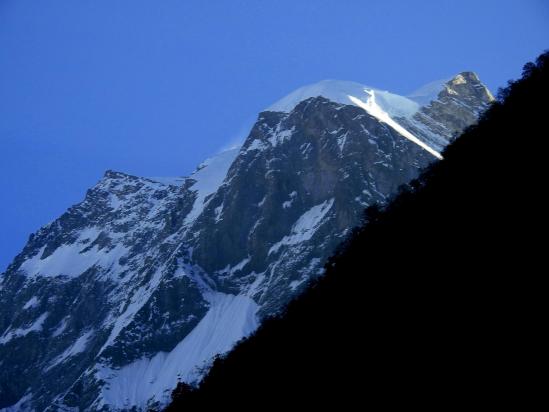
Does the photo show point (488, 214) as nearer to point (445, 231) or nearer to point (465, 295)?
point (445, 231)

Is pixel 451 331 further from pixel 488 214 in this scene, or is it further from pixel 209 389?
pixel 209 389

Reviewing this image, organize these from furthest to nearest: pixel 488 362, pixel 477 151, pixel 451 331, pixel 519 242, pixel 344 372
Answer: pixel 477 151 < pixel 344 372 < pixel 519 242 < pixel 451 331 < pixel 488 362

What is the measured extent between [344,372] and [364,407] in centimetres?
1082

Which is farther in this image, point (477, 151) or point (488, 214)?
point (477, 151)

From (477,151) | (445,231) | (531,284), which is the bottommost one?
(531,284)

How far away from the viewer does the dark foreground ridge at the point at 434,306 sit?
46.1 meters

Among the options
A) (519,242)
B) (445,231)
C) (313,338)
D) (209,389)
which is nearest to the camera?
Result: (519,242)

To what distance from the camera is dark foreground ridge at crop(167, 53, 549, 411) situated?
46.1 meters

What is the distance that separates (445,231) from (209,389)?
121ft

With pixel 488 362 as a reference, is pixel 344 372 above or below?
above

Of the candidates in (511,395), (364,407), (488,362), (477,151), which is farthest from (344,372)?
(477,151)

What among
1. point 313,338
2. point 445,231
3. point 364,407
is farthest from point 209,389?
point 364,407

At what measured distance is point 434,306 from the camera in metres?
56.8

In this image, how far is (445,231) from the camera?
68.8m
